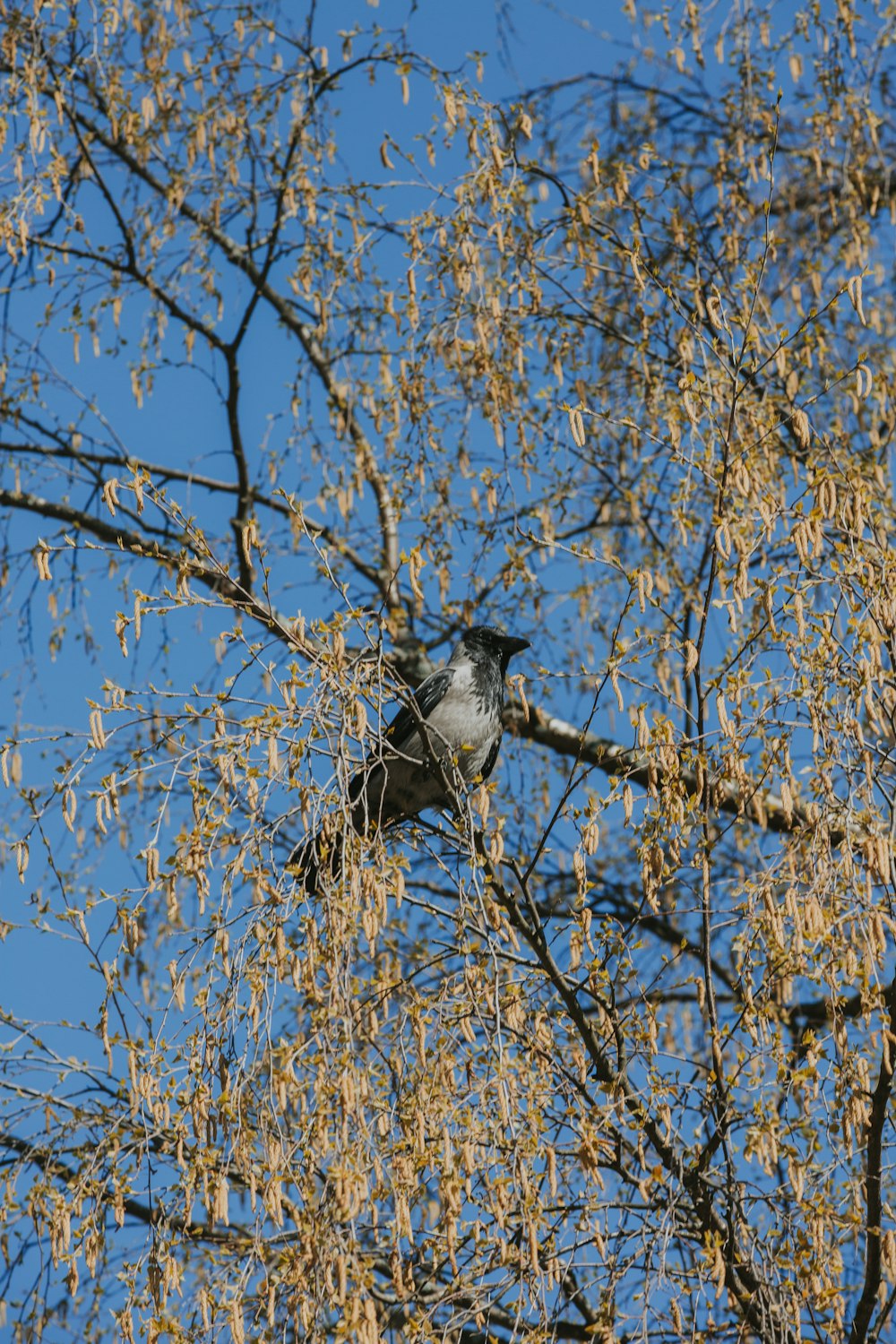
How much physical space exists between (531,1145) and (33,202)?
4.04m

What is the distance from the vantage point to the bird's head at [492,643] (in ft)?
19.7

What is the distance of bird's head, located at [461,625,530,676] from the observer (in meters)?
6.00

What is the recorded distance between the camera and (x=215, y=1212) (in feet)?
10.5

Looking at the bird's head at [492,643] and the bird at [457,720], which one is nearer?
the bird at [457,720]

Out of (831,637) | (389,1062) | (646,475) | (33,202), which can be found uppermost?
(33,202)

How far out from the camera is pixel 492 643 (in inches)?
238

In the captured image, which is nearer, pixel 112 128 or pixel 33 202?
pixel 33 202

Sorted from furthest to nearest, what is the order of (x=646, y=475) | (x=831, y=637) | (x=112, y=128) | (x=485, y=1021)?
(x=112, y=128) < (x=646, y=475) < (x=485, y=1021) < (x=831, y=637)

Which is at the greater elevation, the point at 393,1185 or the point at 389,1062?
the point at 389,1062

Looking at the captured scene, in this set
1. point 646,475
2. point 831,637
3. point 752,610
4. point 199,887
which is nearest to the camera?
point 199,887

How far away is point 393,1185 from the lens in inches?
128

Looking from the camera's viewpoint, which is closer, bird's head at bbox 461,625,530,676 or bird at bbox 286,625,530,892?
bird at bbox 286,625,530,892

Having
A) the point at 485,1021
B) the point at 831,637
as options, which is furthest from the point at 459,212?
the point at 485,1021

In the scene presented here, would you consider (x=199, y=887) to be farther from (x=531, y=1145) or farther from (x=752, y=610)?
(x=752, y=610)
